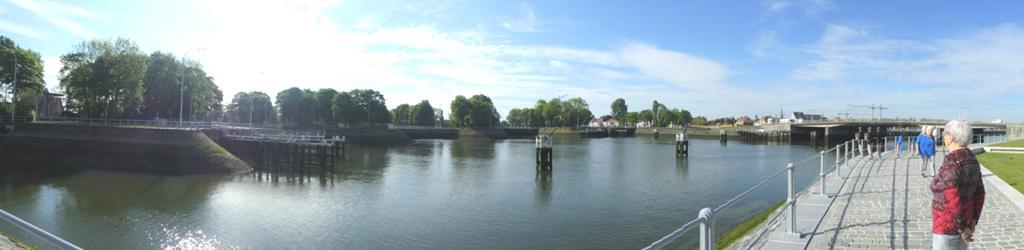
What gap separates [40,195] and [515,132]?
102m

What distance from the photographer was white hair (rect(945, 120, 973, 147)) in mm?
4457

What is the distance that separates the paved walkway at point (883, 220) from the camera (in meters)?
7.86

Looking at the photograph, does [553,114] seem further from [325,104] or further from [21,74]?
[21,74]

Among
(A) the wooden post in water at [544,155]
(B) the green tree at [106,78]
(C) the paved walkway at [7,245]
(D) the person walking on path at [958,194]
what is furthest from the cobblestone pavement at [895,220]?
(B) the green tree at [106,78]

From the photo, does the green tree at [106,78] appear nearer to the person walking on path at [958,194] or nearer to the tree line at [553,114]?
the person walking on path at [958,194]

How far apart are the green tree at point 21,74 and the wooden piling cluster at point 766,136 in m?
115

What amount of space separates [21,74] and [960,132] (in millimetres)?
86188

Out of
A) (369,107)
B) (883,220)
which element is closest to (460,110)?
(369,107)

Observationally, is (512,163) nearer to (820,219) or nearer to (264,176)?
(264,176)

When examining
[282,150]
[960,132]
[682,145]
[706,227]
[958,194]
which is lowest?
[282,150]

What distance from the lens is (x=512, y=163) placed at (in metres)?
44.2

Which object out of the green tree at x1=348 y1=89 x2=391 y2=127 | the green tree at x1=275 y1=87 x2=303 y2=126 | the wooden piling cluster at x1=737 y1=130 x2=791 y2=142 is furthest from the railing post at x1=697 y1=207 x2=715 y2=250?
the wooden piling cluster at x1=737 y1=130 x2=791 y2=142

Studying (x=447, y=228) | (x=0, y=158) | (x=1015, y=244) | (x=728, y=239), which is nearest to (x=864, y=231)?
(x=1015, y=244)

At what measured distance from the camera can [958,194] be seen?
4.40 m
